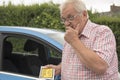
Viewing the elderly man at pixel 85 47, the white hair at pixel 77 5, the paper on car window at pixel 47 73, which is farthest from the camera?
the paper on car window at pixel 47 73

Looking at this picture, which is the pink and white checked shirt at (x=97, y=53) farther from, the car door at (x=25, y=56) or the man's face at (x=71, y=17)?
the car door at (x=25, y=56)

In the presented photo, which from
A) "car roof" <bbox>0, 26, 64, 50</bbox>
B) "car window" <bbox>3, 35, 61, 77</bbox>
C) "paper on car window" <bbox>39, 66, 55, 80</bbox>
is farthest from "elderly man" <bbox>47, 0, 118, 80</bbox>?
"car window" <bbox>3, 35, 61, 77</bbox>

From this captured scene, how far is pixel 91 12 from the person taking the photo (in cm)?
1381

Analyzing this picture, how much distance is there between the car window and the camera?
213 inches

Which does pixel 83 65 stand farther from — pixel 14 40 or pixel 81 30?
pixel 14 40

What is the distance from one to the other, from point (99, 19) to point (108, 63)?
9630 millimetres

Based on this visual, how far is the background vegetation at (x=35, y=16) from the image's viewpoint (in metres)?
13.5

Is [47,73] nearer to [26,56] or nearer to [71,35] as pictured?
[71,35]

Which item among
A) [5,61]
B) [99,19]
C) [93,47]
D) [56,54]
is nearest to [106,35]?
[93,47]

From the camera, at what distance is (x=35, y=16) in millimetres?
13758

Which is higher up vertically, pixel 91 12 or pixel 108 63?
pixel 91 12

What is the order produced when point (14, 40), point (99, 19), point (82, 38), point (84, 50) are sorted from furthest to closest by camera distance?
1. point (99, 19)
2. point (14, 40)
3. point (82, 38)
4. point (84, 50)

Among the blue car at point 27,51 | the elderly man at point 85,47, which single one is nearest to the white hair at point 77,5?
the elderly man at point 85,47

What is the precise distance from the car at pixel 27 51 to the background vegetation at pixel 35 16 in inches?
294
